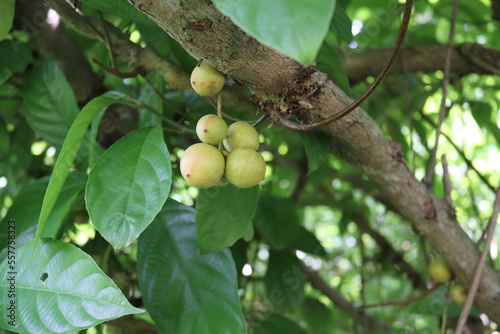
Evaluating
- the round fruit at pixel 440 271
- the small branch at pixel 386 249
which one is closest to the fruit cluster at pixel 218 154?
the round fruit at pixel 440 271

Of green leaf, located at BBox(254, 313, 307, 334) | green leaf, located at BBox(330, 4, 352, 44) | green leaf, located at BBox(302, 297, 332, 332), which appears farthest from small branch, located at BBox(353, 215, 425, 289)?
green leaf, located at BBox(330, 4, 352, 44)

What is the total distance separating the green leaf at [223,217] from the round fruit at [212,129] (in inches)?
7.7

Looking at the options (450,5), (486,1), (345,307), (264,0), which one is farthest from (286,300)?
(264,0)

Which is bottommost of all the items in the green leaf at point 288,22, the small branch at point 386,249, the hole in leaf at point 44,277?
the small branch at point 386,249

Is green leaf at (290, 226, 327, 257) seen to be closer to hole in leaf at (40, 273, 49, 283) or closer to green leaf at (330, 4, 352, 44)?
green leaf at (330, 4, 352, 44)

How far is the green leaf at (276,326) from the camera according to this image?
115 centimetres

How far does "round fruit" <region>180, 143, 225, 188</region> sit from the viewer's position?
579 mm

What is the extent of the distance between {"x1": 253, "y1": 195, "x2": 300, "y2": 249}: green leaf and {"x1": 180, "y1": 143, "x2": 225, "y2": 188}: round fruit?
723 mm

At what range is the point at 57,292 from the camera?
2.11ft

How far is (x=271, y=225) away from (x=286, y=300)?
259 mm

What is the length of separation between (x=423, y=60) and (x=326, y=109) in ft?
2.49

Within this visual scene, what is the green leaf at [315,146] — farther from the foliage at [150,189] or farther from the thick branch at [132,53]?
the thick branch at [132,53]

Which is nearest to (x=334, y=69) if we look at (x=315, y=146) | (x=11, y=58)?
(x=315, y=146)

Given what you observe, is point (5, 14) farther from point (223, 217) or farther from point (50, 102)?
point (223, 217)
